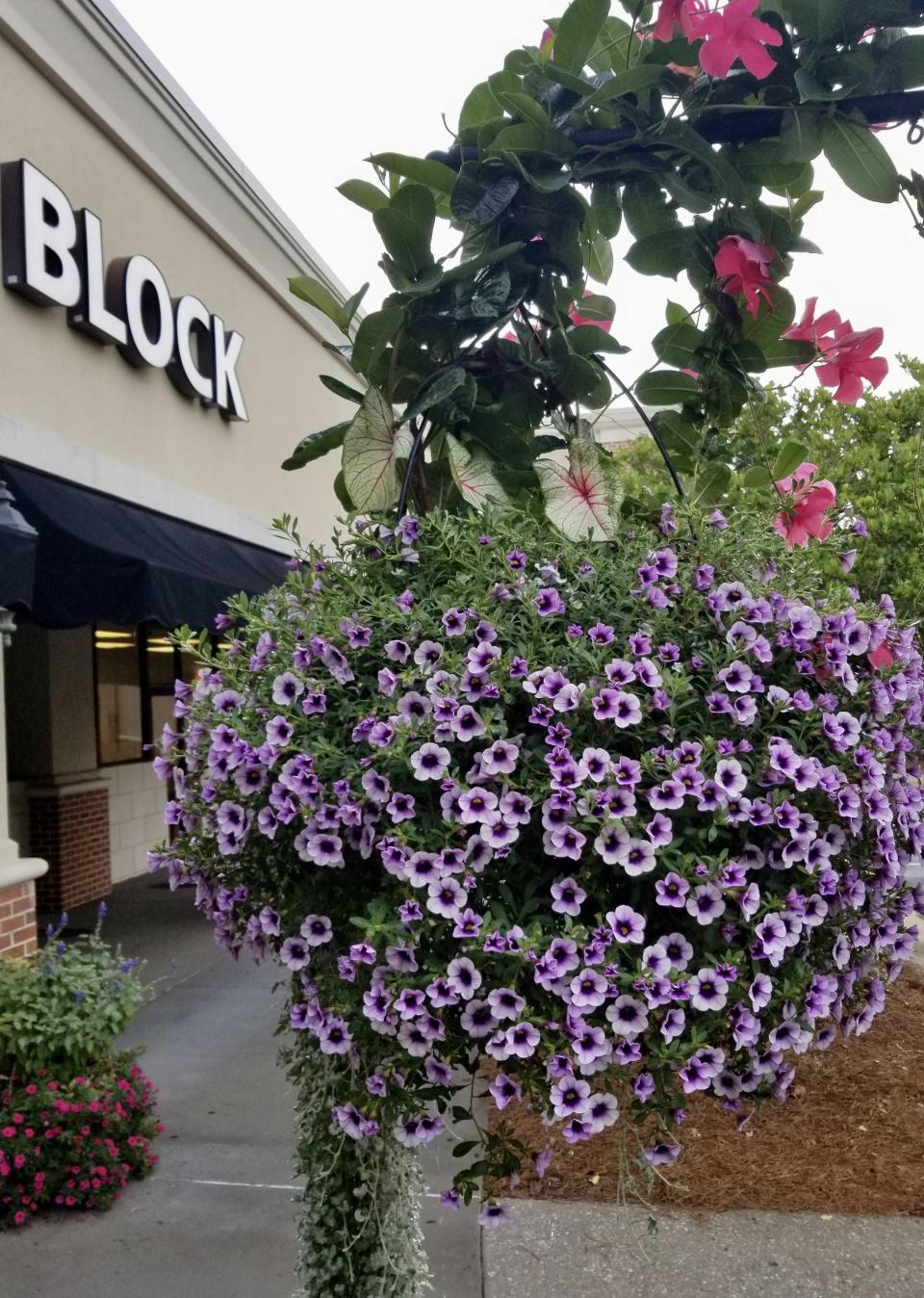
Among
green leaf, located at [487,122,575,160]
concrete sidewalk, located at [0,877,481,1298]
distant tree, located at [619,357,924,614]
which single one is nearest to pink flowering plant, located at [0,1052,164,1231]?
concrete sidewalk, located at [0,877,481,1298]

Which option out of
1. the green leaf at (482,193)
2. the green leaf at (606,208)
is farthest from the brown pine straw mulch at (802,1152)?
the green leaf at (482,193)

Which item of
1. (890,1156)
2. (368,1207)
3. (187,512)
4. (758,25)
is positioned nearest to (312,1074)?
(368,1207)

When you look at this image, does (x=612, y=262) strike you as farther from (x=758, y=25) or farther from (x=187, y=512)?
(x=187, y=512)

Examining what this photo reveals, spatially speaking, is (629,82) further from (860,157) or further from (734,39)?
(860,157)

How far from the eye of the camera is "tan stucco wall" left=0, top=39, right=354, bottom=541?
22.5ft

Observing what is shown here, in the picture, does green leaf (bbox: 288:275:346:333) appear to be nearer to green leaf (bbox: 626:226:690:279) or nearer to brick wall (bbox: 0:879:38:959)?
green leaf (bbox: 626:226:690:279)

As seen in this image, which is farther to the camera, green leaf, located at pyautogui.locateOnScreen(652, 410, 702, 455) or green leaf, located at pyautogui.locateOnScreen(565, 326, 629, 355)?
green leaf, located at pyautogui.locateOnScreen(652, 410, 702, 455)

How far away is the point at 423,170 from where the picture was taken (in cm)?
211

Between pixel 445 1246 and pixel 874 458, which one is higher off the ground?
pixel 874 458

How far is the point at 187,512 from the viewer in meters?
9.12

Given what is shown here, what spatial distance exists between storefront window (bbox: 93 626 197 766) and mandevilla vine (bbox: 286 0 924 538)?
29.6 ft

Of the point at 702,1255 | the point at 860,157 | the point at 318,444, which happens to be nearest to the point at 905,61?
the point at 860,157

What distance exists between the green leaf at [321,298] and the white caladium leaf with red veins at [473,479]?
0.37 metres

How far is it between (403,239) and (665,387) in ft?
2.31
